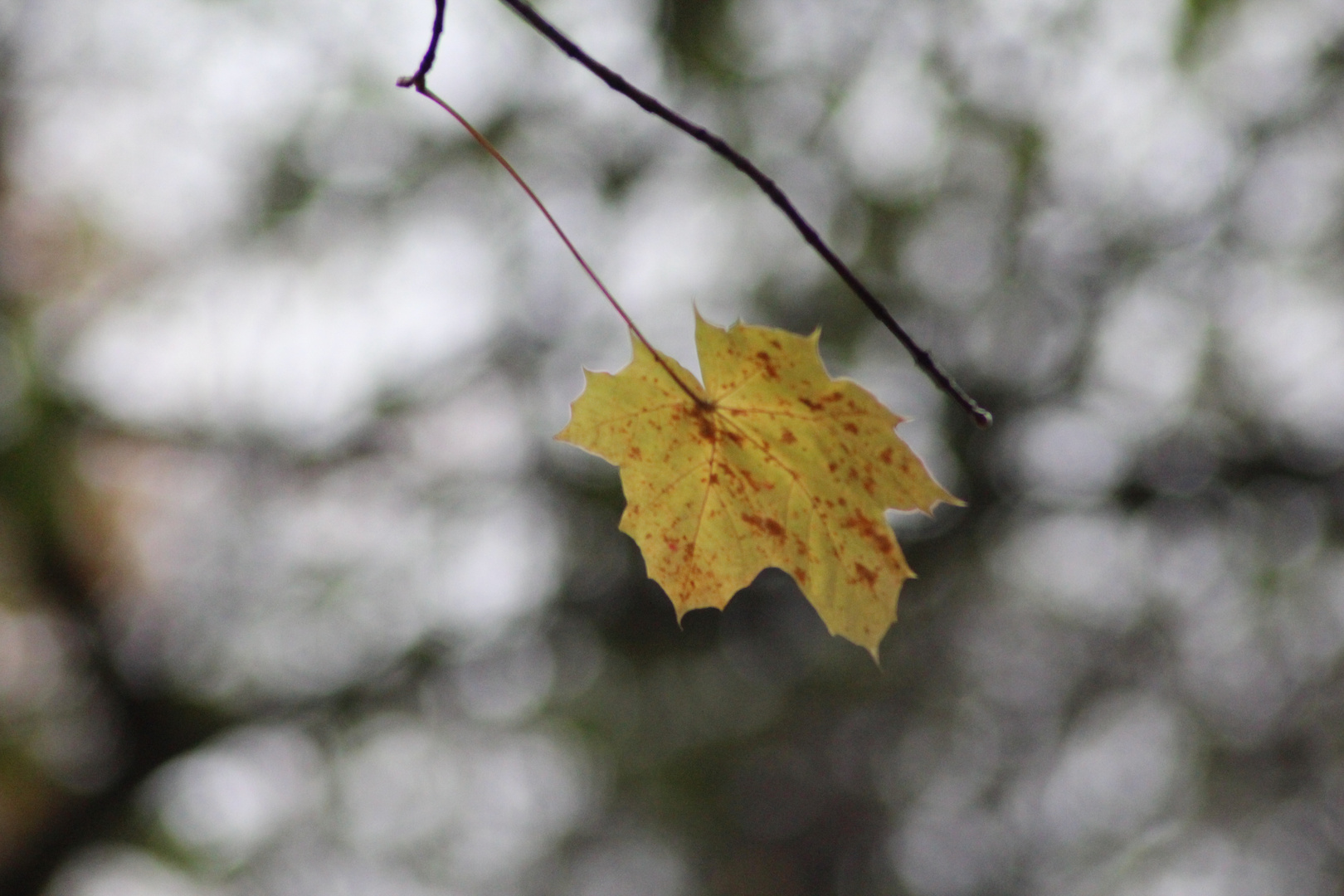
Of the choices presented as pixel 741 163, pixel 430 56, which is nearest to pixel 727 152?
pixel 741 163

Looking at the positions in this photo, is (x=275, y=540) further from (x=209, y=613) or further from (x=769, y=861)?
(x=769, y=861)

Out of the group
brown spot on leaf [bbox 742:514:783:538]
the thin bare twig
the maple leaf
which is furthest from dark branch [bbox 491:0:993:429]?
brown spot on leaf [bbox 742:514:783:538]

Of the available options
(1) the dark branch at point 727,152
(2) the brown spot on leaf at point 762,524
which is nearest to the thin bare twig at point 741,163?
(1) the dark branch at point 727,152

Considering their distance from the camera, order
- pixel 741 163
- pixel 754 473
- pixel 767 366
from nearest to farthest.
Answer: pixel 741 163 < pixel 767 366 < pixel 754 473

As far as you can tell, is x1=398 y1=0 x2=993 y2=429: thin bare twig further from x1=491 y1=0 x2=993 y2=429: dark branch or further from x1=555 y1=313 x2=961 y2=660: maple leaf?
x1=555 y1=313 x2=961 y2=660: maple leaf

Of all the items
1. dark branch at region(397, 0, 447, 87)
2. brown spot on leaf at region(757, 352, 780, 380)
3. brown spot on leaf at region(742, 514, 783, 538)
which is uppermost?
dark branch at region(397, 0, 447, 87)

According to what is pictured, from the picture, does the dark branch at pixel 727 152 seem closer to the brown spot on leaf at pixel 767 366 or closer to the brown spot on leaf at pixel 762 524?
the brown spot on leaf at pixel 767 366

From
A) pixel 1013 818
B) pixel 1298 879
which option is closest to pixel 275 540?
pixel 1013 818

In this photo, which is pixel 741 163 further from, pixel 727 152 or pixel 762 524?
pixel 762 524
